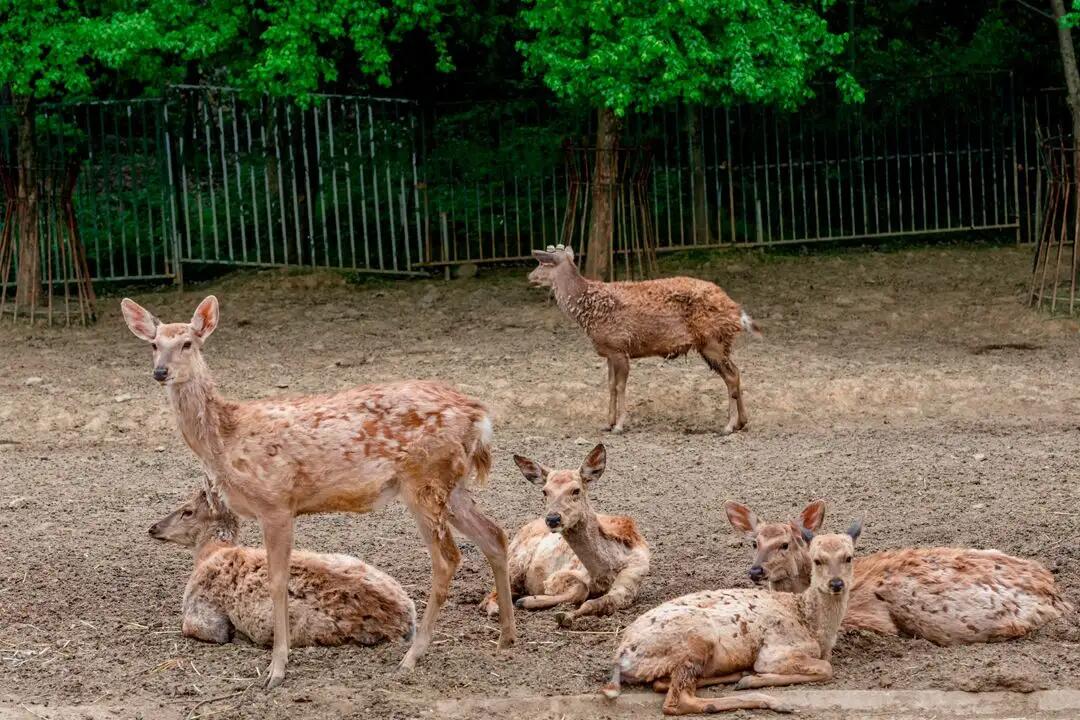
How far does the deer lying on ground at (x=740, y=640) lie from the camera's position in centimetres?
669

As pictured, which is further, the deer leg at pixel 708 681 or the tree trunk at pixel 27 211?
the tree trunk at pixel 27 211

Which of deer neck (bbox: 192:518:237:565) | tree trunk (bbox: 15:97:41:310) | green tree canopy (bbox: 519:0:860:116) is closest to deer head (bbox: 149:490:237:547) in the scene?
deer neck (bbox: 192:518:237:565)

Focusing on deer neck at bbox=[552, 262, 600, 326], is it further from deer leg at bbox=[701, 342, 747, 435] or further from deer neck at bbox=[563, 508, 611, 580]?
deer neck at bbox=[563, 508, 611, 580]

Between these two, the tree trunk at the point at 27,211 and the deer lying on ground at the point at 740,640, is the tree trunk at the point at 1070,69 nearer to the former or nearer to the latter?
the tree trunk at the point at 27,211

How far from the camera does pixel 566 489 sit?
7965 mm

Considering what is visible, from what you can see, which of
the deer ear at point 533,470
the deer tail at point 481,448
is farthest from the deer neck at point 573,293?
the deer tail at point 481,448

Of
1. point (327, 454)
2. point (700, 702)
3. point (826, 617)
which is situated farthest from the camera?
point (327, 454)

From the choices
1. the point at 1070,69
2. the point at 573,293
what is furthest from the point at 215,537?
the point at 1070,69

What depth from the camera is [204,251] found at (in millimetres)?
17078

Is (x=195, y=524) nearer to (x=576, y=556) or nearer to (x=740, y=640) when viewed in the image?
(x=576, y=556)

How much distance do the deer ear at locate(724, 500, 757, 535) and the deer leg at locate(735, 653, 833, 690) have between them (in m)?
0.97

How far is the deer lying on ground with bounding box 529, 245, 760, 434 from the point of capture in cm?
1248

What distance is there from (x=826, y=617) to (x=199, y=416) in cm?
280

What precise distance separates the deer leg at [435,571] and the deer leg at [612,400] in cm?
516
